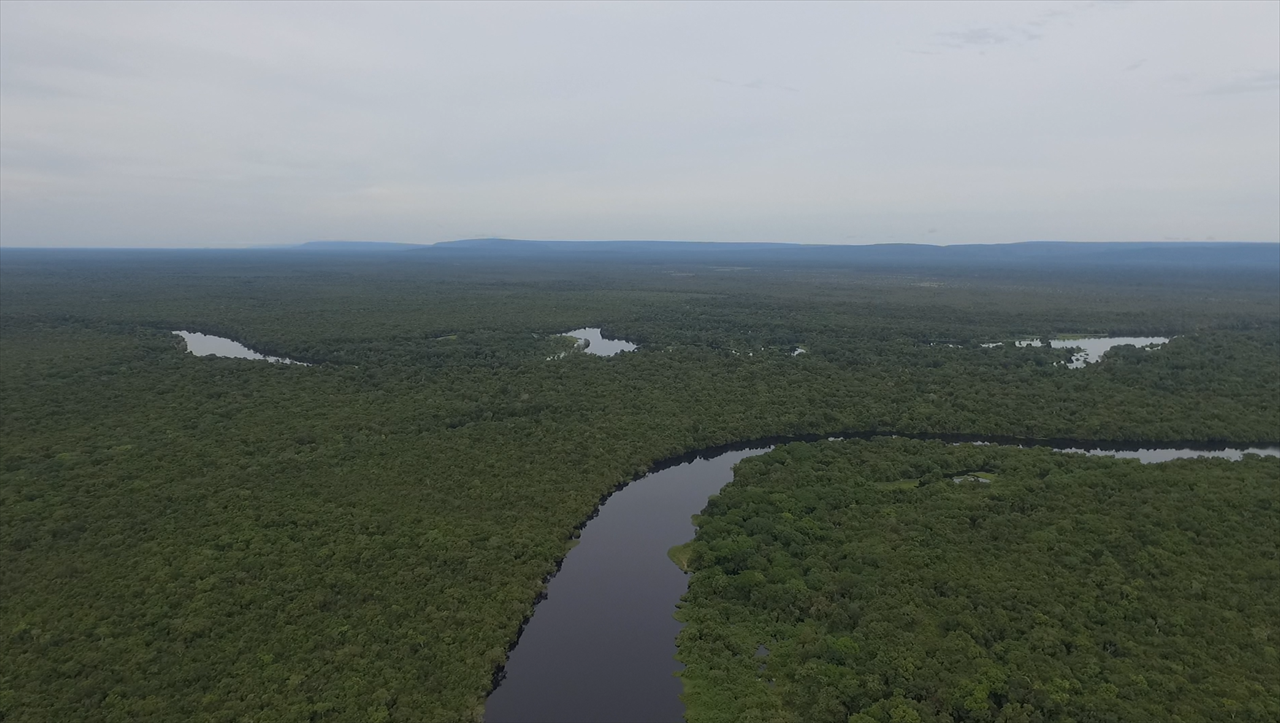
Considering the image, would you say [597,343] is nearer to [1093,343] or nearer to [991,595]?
[991,595]

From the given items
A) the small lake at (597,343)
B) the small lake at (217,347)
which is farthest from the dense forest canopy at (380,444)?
the small lake at (597,343)

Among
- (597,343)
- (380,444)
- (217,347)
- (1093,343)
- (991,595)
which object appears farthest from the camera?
(597,343)

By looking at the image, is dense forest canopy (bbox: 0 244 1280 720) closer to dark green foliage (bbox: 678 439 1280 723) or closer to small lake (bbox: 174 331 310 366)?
small lake (bbox: 174 331 310 366)

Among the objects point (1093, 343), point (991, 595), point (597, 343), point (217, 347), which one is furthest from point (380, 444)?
point (1093, 343)

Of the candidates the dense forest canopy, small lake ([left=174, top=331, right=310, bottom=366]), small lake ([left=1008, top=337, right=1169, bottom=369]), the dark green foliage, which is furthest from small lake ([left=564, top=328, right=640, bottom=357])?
small lake ([left=1008, top=337, right=1169, bottom=369])

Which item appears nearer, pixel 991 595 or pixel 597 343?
pixel 991 595

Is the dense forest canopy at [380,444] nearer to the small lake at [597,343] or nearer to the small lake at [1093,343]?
the small lake at [597,343]

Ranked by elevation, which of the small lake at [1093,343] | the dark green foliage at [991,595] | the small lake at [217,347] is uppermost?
the small lake at [217,347]
